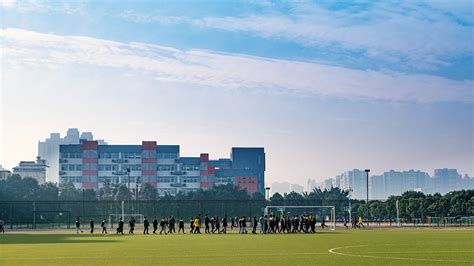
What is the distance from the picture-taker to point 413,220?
3669 inches

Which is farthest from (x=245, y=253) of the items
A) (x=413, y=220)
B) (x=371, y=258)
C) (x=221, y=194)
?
(x=221, y=194)

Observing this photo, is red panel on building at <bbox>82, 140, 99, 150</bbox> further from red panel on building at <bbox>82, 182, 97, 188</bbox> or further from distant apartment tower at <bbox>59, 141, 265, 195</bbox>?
red panel on building at <bbox>82, 182, 97, 188</bbox>

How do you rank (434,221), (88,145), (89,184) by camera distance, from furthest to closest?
(88,145), (89,184), (434,221)

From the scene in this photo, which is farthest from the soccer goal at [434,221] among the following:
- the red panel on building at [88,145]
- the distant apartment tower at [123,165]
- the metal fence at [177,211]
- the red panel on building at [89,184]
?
the red panel on building at [88,145]

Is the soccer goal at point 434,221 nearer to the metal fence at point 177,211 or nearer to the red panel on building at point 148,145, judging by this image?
the metal fence at point 177,211

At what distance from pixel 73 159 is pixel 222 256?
164 meters

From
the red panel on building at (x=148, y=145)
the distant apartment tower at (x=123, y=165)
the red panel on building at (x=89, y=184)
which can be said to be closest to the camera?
the red panel on building at (x=89, y=184)

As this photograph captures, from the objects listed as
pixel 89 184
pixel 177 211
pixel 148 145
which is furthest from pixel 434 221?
pixel 89 184

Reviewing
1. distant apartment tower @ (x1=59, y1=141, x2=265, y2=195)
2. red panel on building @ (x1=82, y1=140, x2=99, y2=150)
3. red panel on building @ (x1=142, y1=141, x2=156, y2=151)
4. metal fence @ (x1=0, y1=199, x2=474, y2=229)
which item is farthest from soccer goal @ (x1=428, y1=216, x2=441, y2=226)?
red panel on building @ (x1=82, y1=140, x2=99, y2=150)

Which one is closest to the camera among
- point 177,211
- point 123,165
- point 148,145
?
point 177,211

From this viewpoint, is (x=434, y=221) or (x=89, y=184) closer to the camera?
(x=434, y=221)

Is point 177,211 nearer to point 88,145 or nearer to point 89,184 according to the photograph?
point 89,184

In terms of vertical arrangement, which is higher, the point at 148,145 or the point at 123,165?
the point at 148,145

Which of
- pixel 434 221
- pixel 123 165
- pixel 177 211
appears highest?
pixel 123 165
